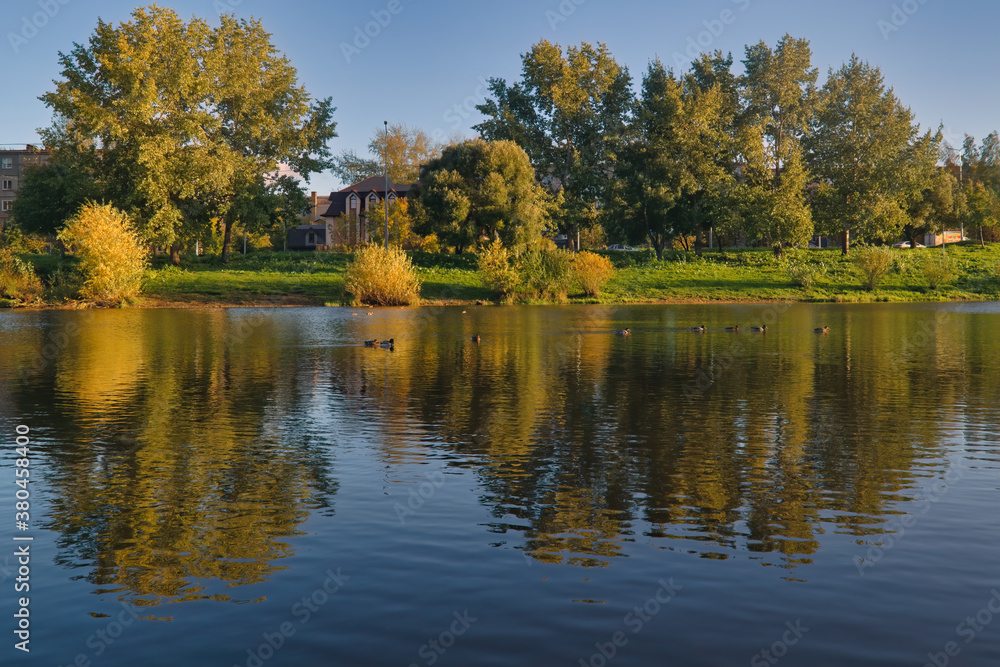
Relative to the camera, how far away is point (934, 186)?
335ft

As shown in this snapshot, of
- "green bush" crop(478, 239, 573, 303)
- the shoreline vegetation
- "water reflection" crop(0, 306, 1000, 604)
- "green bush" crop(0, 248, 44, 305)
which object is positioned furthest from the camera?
the shoreline vegetation

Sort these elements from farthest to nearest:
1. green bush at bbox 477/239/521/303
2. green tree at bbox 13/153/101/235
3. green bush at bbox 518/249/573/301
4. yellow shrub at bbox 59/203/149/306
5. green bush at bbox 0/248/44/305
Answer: green tree at bbox 13/153/101/235 < green bush at bbox 518/249/573/301 < green bush at bbox 477/239/521/303 < green bush at bbox 0/248/44/305 < yellow shrub at bbox 59/203/149/306

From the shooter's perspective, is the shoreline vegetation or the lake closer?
the lake

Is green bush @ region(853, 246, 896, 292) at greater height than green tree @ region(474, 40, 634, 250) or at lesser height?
lesser

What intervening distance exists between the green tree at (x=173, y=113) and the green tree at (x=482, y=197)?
16.7 metres

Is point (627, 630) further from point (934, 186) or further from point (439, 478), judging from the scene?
point (934, 186)

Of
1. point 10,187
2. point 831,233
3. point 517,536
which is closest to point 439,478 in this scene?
point 517,536

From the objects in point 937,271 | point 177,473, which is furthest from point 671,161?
point 177,473

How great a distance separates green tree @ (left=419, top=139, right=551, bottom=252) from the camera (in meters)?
A: 79.3

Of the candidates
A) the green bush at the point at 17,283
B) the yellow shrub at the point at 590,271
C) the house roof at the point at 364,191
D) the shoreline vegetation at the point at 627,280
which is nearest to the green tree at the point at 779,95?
the shoreline vegetation at the point at 627,280

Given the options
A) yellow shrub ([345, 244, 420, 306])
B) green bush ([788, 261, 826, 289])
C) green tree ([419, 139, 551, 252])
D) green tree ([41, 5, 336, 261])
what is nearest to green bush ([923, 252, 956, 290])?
green bush ([788, 261, 826, 289])

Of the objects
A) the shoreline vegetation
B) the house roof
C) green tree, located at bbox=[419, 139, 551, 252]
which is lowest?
the shoreline vegetation

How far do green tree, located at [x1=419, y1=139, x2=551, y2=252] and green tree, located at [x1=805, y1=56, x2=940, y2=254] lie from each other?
32.4 metres

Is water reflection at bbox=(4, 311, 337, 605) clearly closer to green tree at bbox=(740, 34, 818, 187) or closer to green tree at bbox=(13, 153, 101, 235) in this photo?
green tree at bbox=(13, 153, 101, 235)
